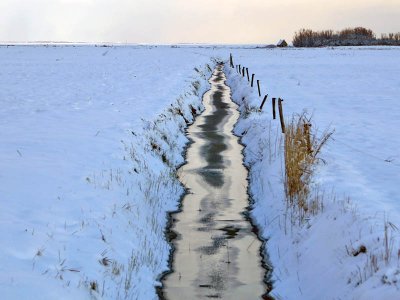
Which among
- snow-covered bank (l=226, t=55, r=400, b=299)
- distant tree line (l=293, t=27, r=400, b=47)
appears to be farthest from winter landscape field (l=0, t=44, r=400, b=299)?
distant tree line (l=293, t=27, r=400, b=47)

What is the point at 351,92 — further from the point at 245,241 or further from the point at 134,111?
the point at 245,241

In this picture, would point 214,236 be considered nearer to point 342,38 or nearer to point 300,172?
point 300,172

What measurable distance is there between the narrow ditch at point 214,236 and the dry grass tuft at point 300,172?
89 centimetres

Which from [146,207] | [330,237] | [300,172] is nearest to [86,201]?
[146,207]

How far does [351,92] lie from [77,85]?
49.4 ft

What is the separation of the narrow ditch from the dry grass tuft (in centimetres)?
89

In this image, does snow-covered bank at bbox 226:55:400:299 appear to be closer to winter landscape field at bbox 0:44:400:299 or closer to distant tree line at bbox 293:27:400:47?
winter landscape field at bbox 0:44:400:299

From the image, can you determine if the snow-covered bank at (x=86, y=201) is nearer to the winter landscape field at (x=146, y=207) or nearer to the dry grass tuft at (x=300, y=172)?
the winter landscape field at (x=146, y=207)

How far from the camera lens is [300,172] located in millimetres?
9273

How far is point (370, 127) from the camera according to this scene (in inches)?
654

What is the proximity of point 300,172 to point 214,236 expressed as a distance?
2056 millimetres

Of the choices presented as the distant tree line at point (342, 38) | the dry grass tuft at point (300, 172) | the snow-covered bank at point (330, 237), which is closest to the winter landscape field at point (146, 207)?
the snow-covered bank at point (330, 237)

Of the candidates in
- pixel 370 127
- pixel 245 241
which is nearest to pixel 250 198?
pixel 245 241

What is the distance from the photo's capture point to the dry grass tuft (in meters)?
7.96
